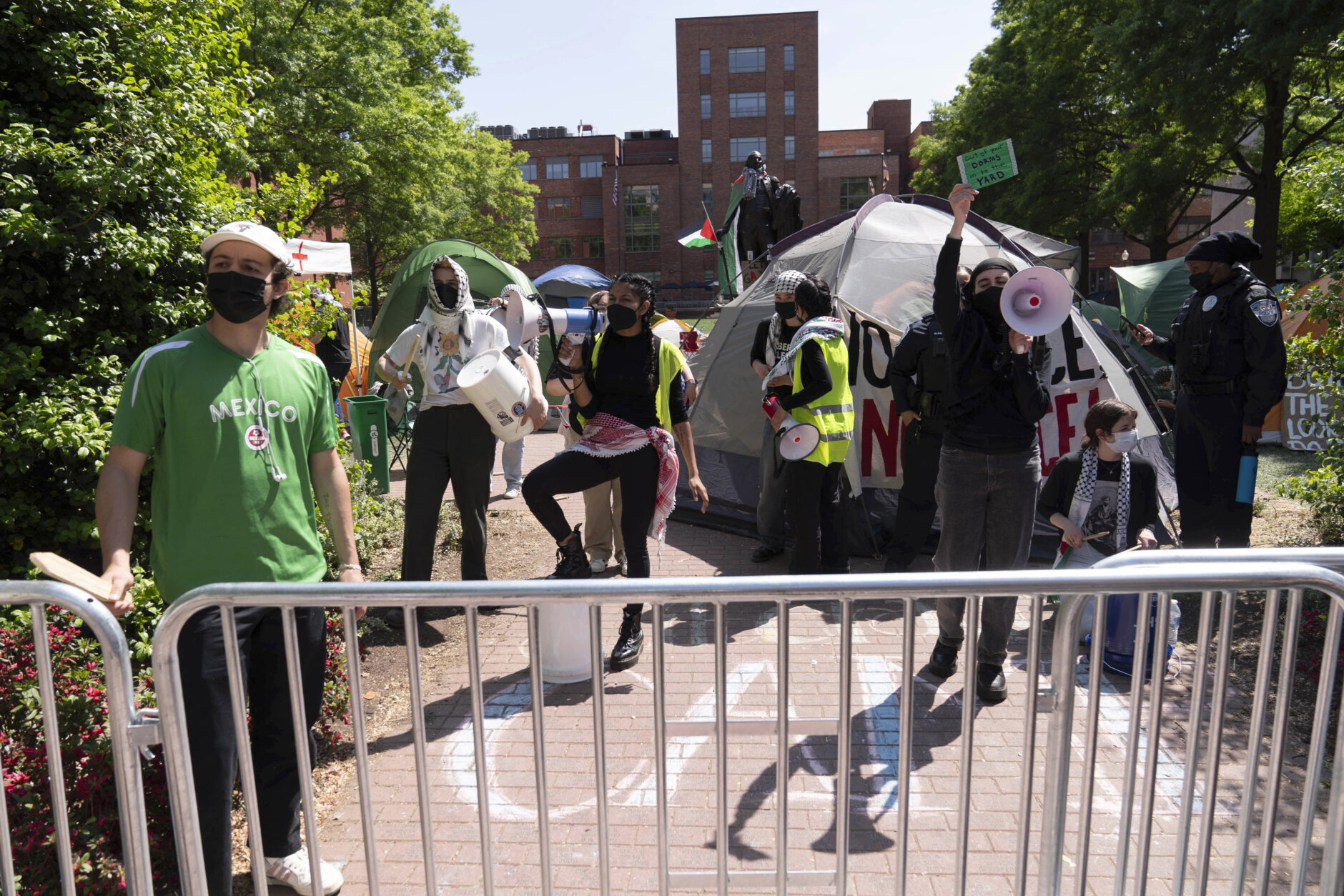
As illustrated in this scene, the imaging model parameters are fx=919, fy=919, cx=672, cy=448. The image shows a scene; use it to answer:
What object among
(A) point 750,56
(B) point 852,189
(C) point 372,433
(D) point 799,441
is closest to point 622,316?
(D) point 799,441

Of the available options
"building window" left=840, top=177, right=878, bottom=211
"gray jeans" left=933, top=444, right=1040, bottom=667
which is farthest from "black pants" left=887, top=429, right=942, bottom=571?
"building window" left=840, top=177, right=878, bottom=211

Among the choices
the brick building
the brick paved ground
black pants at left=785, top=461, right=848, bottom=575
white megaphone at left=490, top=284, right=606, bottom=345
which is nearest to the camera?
the brick paved ground

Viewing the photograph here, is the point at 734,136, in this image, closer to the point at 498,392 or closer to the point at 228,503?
the point at 498,392

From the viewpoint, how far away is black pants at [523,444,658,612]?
15.3 ft

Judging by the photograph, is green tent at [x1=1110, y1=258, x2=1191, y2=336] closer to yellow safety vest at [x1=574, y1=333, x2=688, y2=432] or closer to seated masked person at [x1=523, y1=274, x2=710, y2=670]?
yellow safety vest at [x1=574, y1=333, x2=688, y2=432]

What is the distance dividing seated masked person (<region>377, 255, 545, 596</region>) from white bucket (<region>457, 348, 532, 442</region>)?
255mm

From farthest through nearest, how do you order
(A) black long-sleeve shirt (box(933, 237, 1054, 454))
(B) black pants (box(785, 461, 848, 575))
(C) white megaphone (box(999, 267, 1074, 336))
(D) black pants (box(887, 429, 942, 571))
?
(D) black pants (box(887, 429, 942, 571))
(B) black pants (box(785, 461, 848, 575))
(A) black long-sleeve shirt (box(933, 237, 1054, 454))
(C) white megaphone (box(999, 267, 1074, 336))

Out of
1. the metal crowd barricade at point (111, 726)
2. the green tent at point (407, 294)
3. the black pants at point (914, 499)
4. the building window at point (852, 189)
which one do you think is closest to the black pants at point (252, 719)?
the metal crowd barricade at point (111, 726)

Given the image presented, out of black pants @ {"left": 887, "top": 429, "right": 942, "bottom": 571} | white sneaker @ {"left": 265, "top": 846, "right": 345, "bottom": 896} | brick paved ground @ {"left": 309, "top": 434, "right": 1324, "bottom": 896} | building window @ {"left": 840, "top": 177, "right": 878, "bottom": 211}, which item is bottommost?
brick paved ground @ {"left": 309, "top": 434, "right": 1324, "bottom": 896}

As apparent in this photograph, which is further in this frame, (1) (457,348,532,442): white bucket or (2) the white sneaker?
(1) (457,348,532,442): white bucket

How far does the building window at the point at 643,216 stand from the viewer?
66.7m

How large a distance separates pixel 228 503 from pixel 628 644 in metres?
2.43

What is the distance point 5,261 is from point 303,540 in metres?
2.06

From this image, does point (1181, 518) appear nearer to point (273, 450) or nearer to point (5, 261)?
point (273, 450)
